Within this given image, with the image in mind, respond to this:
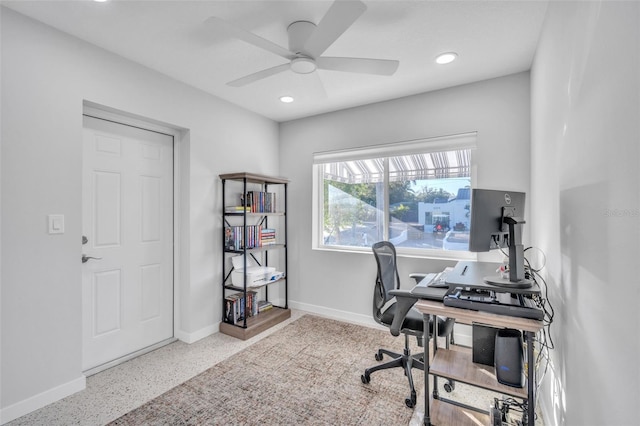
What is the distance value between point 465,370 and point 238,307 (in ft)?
7.40

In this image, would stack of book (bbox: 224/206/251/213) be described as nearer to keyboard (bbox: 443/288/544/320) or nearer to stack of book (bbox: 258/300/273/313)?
stack of book (bbox: 258/300/273/313)

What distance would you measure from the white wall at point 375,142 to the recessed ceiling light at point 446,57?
0.56 metres

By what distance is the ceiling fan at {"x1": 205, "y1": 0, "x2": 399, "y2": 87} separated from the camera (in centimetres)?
155

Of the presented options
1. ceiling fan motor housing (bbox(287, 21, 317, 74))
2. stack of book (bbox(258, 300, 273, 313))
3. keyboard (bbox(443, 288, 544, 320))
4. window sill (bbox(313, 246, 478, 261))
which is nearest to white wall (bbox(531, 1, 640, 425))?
keyboard (bbox(443, 288, 544, 320))

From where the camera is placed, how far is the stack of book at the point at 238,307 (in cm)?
313

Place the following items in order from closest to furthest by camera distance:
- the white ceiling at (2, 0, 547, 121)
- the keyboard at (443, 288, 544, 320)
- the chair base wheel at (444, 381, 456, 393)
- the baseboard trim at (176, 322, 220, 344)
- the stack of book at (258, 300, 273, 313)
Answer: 1. the keyboard at (443, 288, 544, 320)
2. the white ceiling at (2, 0, 547, 121)
3. the chair base wheel at (444, 381, 456, 393)
4. the baseboard trim at (176, 322, 220, 344)
5. the stack of book at (258, 300, 273, 313)

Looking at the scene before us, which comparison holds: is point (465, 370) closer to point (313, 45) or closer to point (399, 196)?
point (399, 196)

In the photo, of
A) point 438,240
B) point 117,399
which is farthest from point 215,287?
point 438,240

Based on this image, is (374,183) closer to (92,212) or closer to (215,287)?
(215,287)

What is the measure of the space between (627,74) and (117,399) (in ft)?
9.82

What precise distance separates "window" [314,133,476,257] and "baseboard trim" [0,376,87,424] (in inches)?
99.1

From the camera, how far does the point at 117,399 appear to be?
2.03m

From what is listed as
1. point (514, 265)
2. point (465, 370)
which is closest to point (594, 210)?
point (514, 265)

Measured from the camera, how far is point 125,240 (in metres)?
2.60
